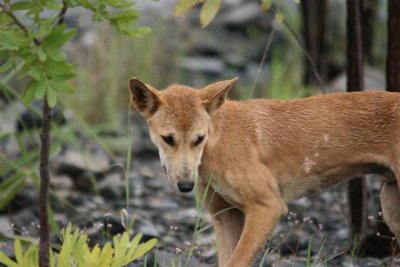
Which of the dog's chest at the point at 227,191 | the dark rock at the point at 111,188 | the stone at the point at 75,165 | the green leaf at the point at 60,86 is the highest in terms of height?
the green leaf at the point at 60,86

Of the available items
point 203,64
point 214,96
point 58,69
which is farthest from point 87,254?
point 203,64

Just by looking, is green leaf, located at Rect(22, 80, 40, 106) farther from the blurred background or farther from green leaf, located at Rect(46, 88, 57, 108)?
the blurred background

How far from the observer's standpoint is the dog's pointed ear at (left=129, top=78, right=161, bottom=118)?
608 cm

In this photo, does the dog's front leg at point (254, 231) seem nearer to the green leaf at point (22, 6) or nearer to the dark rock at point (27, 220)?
the green leaf at point (22, 6)

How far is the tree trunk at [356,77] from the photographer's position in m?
7.38

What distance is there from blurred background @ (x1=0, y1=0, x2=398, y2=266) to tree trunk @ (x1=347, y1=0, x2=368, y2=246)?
0.47 ft

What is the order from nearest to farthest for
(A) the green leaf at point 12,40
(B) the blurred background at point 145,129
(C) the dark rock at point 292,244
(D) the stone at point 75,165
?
(A) the green leaf at point 12,40
(B) the blurred background at point 145,129
(C) the dark rock at point 292,244
(D) the stone at point 75,165

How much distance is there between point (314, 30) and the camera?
1134 cm

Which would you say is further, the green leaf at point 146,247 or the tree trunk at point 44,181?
the tree trunk at point 44,181

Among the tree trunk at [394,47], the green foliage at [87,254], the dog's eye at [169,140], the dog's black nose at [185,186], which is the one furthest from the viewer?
the tree trunk at [394,47]

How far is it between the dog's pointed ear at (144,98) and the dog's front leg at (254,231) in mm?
897

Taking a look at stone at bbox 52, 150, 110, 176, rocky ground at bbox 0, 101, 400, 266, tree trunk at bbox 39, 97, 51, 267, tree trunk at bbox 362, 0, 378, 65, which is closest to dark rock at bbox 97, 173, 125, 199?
rocky ground at bbox 0, 101, 400, 266

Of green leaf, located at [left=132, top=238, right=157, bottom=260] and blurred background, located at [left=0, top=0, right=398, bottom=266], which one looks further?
blurred background, located at [left=0, top=0, right=398, bottom=266]

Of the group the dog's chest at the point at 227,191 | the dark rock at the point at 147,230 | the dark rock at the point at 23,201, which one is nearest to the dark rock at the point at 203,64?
the dark rock at the point at 23,201
